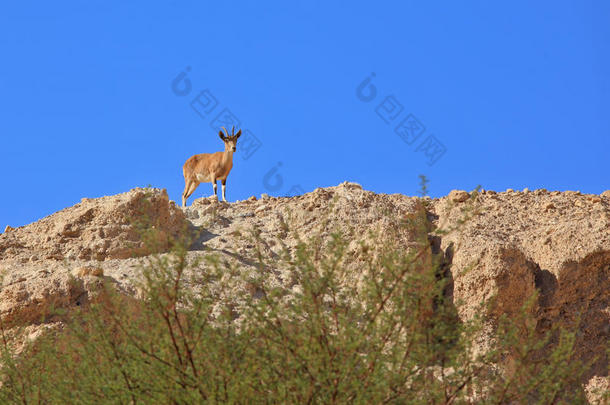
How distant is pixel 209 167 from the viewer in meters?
22.2

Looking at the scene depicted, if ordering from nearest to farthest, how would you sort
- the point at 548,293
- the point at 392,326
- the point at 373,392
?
the point at 373,392 < the point at 392,326 < the point at 548,293

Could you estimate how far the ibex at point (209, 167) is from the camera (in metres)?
22.0

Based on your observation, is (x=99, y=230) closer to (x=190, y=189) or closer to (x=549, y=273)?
(x=549, y=273)

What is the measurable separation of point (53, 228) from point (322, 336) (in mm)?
7573

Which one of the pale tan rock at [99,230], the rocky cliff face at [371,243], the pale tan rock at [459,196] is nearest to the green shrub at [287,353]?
the rocky cliff face at [371,243]

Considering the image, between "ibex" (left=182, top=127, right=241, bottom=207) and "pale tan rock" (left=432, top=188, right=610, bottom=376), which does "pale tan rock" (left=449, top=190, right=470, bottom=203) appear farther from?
"ibex" (left=182, top=127, right=241, bottom=207)

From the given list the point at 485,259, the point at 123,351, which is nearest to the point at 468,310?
the point at 485,259

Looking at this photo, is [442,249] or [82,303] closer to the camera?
[82,303]

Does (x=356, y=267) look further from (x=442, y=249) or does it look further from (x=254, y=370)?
(x=254, y=370)

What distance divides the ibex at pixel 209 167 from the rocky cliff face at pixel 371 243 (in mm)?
7877

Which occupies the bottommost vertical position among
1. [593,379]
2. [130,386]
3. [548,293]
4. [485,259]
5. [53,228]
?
[593,379]

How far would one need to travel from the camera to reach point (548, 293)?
10.8m

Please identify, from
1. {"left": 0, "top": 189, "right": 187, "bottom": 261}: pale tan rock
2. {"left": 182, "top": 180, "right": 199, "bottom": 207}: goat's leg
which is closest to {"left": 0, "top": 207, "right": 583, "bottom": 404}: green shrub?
{"left": 0, "top": 189, "right": 187, "bottom": 261}: pale tan rock

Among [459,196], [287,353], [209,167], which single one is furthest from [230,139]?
[287,353]
